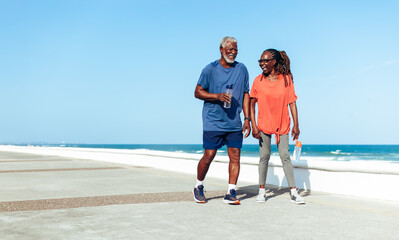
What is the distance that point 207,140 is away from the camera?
5.38 meters

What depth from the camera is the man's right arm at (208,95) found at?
503 centimetres

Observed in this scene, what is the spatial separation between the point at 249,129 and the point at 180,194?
4.64 ft

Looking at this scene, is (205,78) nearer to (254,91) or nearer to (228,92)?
(228,92)

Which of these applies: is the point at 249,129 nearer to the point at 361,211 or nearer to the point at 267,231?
the point at 361,211

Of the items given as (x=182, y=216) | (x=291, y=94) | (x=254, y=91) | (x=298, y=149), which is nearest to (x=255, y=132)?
(x=254, y=91)

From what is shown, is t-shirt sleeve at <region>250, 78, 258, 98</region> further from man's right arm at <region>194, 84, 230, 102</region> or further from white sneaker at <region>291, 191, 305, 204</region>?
white sneaker at <region>291, 191, 305, 204</region>

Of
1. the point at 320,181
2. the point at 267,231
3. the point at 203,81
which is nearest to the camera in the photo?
the point at 267,231

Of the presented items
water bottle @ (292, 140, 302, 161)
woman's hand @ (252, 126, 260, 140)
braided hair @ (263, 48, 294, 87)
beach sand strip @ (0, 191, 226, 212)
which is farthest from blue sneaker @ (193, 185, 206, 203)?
water bottle @ (292, 140, 302, 161)

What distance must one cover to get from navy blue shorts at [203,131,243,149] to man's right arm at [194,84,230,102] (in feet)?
1.37

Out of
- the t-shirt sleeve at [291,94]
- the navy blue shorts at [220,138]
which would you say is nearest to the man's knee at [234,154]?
the navy blue shorts at [220,138]

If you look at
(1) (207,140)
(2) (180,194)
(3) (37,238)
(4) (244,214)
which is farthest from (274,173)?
(3) (37,238)

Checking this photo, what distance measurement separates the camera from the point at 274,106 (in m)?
5.55

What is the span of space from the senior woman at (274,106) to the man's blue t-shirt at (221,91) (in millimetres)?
350

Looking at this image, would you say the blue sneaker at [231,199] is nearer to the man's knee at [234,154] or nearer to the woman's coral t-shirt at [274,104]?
the man's knee at [234,154]
